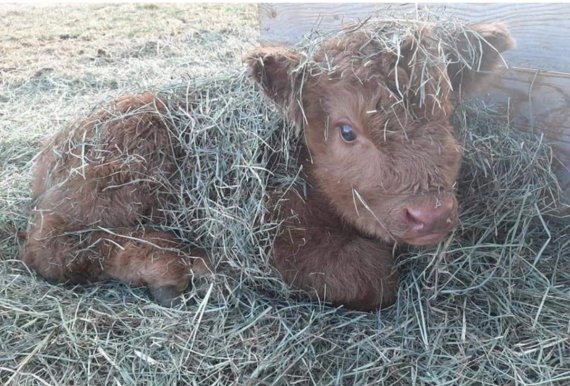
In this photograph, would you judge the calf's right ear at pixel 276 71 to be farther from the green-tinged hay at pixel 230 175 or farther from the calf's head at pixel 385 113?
the green-tinged hay at pixel 230 175

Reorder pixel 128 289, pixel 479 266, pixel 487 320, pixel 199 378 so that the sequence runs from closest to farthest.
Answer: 1. pixel 199 378
2. pixel 487 320
3. pixel 479 266
4. pixel 128 289

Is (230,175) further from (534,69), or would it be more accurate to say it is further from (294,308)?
(534,69)

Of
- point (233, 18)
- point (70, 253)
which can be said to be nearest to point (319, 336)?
point (70, 253)

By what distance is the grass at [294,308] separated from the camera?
2.72 metres

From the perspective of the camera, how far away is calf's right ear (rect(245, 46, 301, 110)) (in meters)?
3.02

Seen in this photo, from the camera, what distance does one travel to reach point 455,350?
2828 millimetres

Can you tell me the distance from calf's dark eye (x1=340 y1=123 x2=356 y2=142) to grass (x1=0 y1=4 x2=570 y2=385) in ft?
1.50

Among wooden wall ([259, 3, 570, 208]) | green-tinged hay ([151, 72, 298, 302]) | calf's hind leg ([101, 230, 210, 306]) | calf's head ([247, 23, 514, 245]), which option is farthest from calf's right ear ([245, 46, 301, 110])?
calf's hind leg ([101, 230, 210, 306])

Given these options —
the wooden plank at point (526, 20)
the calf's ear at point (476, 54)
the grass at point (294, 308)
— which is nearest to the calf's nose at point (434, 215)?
the grass at point (294, 308)

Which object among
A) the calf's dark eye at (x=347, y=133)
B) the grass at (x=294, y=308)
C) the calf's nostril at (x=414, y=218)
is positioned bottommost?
the grass at (x=294, y=308)

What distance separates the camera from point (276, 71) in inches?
123

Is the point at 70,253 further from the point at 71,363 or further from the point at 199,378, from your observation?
the point at 199,378

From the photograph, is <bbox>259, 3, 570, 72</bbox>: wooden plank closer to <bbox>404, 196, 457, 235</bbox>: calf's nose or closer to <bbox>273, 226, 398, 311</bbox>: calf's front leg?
<bbox>404, 196, 457, 235</bbox>: calf's nose

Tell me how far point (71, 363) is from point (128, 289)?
2.34 ft
